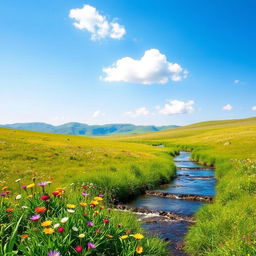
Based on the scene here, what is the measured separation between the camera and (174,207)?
53.1ft

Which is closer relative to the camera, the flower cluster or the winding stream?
the flower cluster

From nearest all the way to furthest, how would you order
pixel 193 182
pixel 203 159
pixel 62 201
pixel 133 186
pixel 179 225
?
pixel 62 201 < pixel 179 225 < pixel 133 186 < pixel 193 182 < pixel 203 159

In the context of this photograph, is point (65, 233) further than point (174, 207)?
No

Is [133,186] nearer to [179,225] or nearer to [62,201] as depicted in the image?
[179,225]

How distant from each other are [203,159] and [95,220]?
36.3 m

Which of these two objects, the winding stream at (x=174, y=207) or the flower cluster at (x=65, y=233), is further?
the winding stream at (x=174, y=207)

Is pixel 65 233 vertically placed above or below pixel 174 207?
above

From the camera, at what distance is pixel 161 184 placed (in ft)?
77.5

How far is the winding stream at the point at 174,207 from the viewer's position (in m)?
11.5

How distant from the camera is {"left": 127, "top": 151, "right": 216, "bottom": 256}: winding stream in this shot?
11.5m

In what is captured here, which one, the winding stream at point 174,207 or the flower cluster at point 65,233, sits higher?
the flower cluster at point 65,233

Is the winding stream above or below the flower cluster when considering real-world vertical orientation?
below

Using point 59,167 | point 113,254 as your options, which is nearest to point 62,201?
point 113,254

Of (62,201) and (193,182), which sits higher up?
(62,201)
